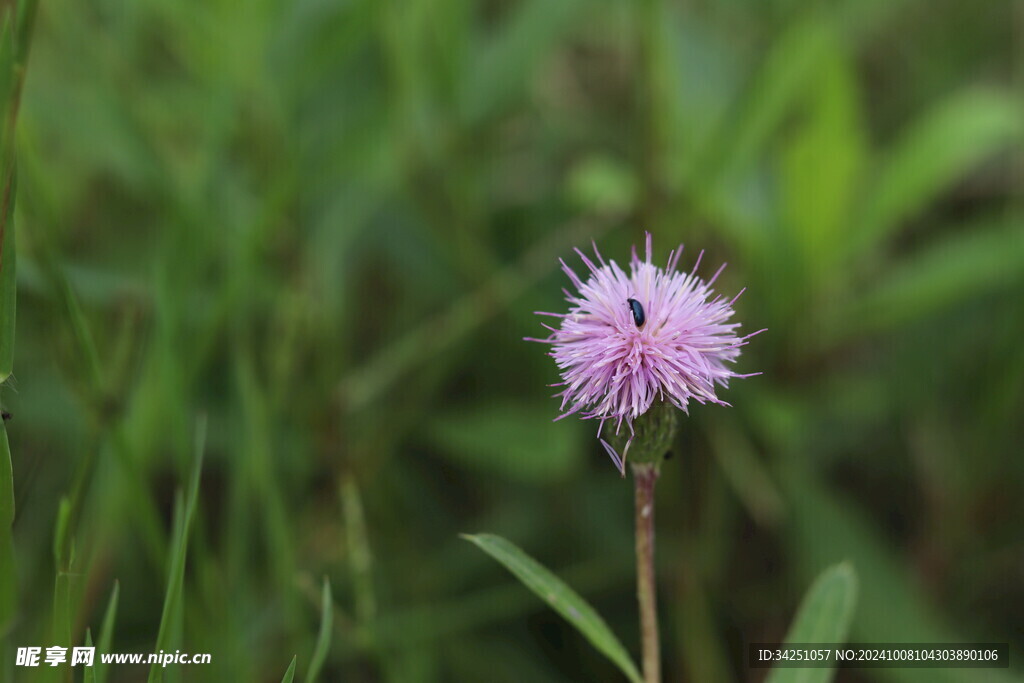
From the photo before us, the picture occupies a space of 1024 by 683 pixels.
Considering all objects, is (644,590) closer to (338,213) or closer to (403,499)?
(403,499)

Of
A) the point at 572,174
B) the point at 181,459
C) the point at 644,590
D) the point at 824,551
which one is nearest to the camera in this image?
the point at 644,590

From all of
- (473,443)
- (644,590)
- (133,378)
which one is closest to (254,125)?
(133,378)

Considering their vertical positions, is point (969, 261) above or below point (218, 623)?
above

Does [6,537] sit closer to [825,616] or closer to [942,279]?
[825,616]

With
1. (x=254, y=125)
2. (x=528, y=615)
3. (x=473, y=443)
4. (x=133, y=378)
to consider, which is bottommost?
(x=528, y=615)

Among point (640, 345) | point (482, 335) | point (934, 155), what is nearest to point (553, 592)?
point (640, 345)

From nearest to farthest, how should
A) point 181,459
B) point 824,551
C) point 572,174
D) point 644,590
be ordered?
point 644,590
point 181,459
point 824,551
point 572,174

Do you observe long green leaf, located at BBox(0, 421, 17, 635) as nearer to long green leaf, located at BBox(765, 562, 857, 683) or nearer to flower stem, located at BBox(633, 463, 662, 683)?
flower stem, located at BBox(633, 463, 662, 683)
